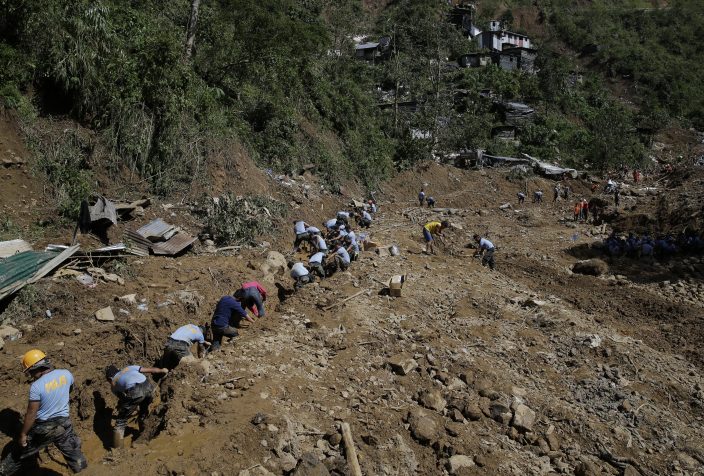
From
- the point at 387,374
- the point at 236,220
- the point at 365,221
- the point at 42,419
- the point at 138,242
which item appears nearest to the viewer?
the point at 42,419

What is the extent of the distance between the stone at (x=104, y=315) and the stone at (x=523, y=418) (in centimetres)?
499

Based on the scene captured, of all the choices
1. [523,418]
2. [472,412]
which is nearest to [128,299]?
[472,412]

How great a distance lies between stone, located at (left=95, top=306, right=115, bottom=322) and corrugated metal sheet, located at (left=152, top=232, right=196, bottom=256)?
229 cm

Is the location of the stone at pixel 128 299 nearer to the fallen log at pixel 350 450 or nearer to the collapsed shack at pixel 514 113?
the fallen log at pixel 350 450

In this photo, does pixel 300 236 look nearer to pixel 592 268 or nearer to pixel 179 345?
pixel 179 345

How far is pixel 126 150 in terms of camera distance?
970 cm

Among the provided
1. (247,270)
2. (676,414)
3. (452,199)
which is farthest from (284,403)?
(452,199)

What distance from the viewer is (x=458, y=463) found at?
4.45m

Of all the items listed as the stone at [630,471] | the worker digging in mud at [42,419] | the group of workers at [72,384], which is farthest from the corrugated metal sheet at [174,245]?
the stone at [630,471]

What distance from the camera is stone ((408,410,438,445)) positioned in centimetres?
472

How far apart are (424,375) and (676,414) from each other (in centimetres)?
322

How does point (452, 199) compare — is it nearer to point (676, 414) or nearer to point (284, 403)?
point (676, 414)

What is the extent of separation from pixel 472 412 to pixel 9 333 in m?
5.30

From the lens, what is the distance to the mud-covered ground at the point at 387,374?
446 centimetres
